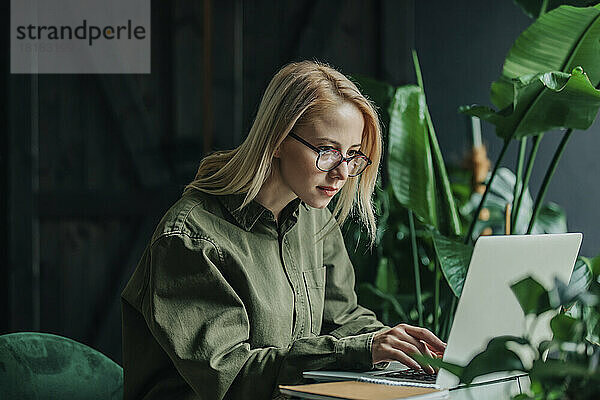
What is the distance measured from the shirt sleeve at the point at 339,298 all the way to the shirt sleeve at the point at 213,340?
16.2 inches

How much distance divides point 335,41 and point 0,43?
1.28m

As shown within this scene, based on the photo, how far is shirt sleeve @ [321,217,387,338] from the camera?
200 centimetres

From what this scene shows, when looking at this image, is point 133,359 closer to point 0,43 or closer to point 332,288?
point 332,288

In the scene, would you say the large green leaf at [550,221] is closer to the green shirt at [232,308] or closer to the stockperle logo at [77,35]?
the green shirt at [232,308]

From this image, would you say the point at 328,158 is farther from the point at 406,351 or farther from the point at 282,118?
the point at 406,351

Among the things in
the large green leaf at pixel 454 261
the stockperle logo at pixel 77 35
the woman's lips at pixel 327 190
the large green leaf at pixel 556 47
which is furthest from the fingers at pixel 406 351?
the stockperle logo at pixel 77 35

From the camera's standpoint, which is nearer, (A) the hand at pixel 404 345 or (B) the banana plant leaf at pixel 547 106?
(A) the hand at pixel 404 345

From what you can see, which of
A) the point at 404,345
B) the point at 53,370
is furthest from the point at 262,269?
the point at 53,370

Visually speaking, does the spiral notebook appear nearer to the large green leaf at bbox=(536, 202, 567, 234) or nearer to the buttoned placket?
the buttoned placket

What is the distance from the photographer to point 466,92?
3.66m

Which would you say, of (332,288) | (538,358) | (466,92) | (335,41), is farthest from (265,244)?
(466,92)

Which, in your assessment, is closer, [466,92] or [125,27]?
[125,27]

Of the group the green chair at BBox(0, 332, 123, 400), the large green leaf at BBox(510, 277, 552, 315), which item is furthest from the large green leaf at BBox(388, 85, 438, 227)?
the large green leaf at BBox(510, 277, 552, 315)

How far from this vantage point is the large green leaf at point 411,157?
2.63 meters
